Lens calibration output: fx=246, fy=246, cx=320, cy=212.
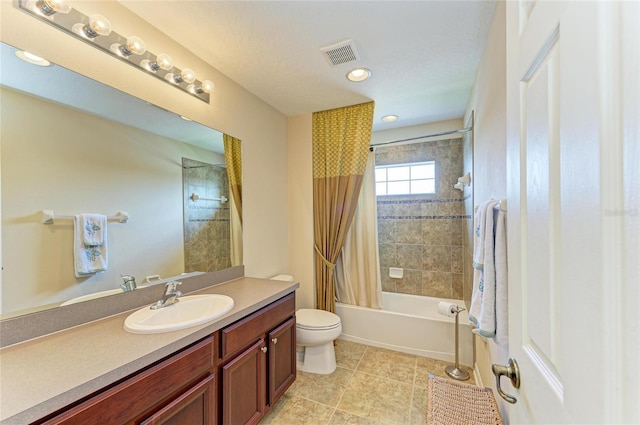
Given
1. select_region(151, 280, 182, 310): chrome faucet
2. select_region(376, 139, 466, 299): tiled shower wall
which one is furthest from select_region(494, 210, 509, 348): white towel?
select_region(376, 139, 466, 299): tiled shower wall

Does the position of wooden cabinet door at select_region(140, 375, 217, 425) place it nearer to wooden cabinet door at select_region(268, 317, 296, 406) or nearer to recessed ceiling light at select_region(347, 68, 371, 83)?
wooden cabinet door at select_region(268, 317, 296, 406)

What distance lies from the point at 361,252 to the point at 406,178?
1.13m

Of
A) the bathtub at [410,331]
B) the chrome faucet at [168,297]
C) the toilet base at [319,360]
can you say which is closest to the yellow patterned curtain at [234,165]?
the chrome faucet at [168,297]

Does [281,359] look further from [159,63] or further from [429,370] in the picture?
[159,63]

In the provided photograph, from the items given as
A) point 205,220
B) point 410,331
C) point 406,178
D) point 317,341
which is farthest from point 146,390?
point 406,178

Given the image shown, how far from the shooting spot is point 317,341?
2074 millimetres

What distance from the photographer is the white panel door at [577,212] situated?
0.30m

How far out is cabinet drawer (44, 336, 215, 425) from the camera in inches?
29.6

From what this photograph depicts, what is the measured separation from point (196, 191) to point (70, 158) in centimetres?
70

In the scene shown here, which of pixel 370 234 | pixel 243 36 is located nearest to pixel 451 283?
pixel 370 234

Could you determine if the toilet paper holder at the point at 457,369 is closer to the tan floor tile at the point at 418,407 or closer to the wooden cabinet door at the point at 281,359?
the tan floor tile at the point at 418,407

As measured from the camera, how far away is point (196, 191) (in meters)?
1.78

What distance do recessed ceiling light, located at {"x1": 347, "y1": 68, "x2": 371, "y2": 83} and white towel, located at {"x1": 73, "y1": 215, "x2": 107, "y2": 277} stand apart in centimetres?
191

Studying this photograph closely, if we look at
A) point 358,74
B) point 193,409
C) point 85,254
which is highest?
point 358,74
